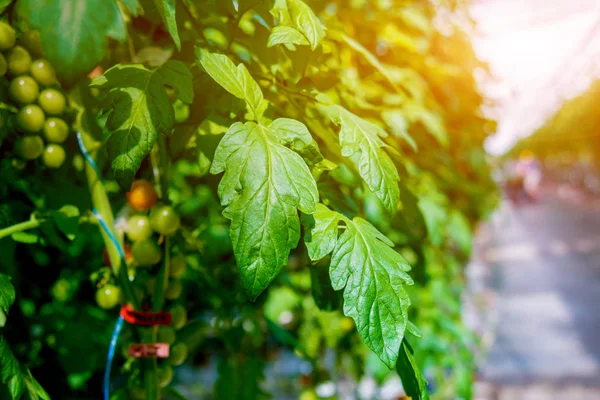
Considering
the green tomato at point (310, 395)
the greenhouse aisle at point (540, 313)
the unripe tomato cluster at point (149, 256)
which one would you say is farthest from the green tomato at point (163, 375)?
the greenhouse aisle at point (540, 313)

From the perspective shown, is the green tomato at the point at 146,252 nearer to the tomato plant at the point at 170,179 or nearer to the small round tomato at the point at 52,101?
the tomato plant at the point at 170,179

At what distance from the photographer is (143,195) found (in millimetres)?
559

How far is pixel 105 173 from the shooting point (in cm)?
65

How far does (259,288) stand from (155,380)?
0.24 meters

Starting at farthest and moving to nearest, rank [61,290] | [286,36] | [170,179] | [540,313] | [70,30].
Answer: [540,313] → [61,290] → [170,179] → [286,36] → [70,30]

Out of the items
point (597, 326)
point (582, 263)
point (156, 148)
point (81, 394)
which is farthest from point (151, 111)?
point (582, 263)

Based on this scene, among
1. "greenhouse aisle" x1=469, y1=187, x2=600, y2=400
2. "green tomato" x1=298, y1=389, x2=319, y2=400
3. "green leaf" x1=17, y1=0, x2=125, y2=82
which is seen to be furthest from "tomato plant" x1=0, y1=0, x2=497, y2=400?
"greenhouse aisle" x1=469, y1=187, x2=600, y2=400

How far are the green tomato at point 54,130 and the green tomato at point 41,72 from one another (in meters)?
0.04

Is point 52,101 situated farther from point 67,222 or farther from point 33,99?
point 67,222

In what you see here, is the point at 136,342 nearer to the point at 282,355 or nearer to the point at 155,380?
the point at 155,380

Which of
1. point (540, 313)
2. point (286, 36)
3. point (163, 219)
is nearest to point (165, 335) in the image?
point (163, 219)

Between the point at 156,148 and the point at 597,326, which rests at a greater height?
the point at 156,148

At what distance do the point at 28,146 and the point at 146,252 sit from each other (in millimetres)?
156

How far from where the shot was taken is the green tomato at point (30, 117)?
1.68 ft
